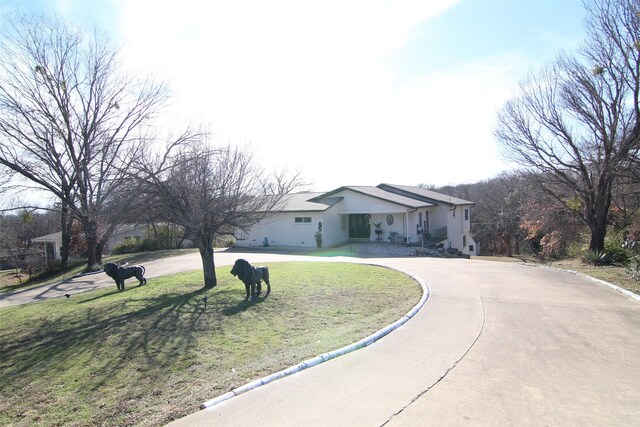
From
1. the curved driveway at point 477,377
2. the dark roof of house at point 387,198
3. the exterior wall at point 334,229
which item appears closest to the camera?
the curved driveway at point 477,377

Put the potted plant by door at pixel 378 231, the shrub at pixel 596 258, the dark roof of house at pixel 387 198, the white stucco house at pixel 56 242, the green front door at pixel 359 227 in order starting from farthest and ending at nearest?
the white stucco house at pixel 56 242 < the green front door at pixel 359 227 < the potted plant by door at pixel 378 231 < the dark roof of house at pixel 387 198 < the shrub at pixel 596 258

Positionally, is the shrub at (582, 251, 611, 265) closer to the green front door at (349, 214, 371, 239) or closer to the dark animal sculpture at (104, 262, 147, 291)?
the green front door at (349, 214, 371, 239)

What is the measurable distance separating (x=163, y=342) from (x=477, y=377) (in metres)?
5.18

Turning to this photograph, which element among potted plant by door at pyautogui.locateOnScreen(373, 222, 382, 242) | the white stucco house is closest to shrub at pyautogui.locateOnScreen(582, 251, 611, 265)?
potted plant by door at pyautogui.locateOnScreen(373, 222, 382, 242)

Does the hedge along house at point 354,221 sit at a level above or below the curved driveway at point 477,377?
above

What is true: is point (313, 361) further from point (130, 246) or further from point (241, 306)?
point (130, 246)

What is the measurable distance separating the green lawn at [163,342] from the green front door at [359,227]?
15.4 meters

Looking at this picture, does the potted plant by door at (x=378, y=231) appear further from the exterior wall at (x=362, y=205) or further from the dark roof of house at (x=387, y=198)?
the dark roof of house at (x=387, y=198)

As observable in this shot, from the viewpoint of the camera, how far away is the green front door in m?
27.4

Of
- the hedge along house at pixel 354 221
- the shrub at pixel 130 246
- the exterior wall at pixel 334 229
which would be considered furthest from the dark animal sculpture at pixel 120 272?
the shrub at pixel 130 246

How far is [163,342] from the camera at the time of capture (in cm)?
683

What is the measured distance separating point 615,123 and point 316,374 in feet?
56.8

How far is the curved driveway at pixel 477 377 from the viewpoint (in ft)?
13.3

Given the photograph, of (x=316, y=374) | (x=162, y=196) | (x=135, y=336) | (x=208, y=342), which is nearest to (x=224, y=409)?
(x=316, y=374)
